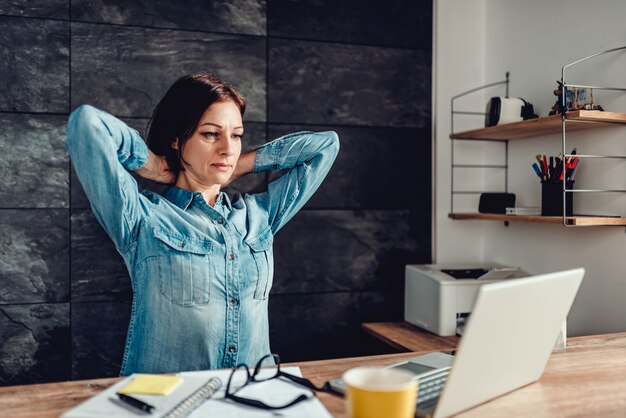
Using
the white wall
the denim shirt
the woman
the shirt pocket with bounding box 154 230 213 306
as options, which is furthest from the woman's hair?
the white wall

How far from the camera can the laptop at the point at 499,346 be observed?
0.89 metres

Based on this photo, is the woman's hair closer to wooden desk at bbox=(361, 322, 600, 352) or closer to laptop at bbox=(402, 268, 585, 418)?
laptop at bbox=(402, 268, 585, 418)

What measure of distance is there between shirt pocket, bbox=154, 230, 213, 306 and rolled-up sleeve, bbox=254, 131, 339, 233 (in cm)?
34

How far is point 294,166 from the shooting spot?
1869mm

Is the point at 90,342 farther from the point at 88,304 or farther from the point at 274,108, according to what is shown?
the point at 274,108

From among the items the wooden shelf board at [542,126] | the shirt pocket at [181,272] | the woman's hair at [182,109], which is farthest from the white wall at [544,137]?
the shirt pocket at [181,272]

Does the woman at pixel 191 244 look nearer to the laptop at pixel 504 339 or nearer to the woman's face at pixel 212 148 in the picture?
the woman's face at pixel 212 148

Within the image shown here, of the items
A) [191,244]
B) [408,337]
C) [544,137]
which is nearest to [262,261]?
[191,244]

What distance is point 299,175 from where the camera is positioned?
182 cm

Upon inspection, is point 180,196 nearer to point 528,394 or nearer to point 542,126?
point 528,394

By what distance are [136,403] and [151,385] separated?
0.07m

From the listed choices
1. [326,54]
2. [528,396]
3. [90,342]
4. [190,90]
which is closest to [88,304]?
[90,342]

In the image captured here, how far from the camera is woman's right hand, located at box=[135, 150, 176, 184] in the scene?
1572 mm

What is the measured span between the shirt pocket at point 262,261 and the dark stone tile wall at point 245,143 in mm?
881
